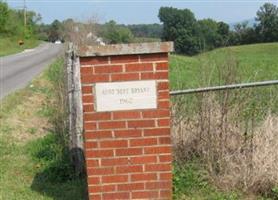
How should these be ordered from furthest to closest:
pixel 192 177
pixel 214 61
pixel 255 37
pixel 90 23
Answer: pixel 255 37, pixel 90 23, pixel 214 61, pixel 192 177

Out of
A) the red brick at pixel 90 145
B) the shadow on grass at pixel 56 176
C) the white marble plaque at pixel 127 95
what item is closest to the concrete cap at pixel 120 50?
the white marble plaque at pixel 127 95

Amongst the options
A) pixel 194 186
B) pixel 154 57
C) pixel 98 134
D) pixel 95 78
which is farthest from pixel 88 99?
pixel 194 186

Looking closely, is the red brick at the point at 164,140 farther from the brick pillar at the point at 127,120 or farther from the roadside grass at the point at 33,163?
the roadside grass at the point at 33,163

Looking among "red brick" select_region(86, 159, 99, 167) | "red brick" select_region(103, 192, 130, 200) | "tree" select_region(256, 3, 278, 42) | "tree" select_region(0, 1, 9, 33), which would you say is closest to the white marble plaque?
"red brick" select_region(86, 159, 99, 167)

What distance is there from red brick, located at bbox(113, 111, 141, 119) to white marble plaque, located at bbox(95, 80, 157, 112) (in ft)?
0.13

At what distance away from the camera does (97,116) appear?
5090 millimetres

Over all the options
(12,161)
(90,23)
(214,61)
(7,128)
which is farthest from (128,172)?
(90,23)

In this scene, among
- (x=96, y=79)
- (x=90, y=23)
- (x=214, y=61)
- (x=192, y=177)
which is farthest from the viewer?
(x=90, y=23)

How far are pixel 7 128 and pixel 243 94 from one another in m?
5.42

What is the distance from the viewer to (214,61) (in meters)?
6.58

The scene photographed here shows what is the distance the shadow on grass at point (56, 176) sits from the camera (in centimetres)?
611

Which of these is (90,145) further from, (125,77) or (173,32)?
(173,32)

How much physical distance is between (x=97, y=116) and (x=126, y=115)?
28 centimetres

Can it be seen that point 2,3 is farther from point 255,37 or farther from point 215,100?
point 215,100
